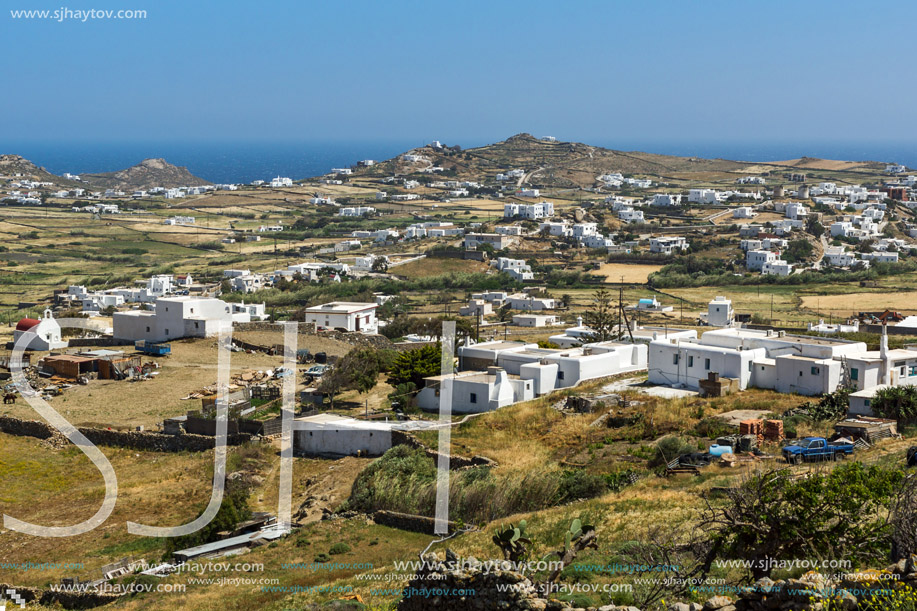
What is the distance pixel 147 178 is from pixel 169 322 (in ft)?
512

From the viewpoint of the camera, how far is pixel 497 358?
2781 cm

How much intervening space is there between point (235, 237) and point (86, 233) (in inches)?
581

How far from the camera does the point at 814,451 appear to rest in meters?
17.5

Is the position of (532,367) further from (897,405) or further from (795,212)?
(795,212)

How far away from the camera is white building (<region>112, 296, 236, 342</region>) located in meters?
35.3

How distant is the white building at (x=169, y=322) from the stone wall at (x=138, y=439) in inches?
423

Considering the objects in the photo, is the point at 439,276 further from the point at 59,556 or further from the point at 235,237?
the point at 59,556

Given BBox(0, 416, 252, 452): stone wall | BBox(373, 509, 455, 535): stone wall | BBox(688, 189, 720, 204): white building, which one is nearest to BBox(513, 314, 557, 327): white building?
BBox(0, 416, 252, 452): stone wall

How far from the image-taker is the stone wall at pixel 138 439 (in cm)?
2317

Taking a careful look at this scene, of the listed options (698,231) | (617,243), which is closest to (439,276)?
(617,243)

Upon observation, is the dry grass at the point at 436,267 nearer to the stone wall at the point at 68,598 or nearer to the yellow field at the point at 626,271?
the yellow field at the point at 626,271

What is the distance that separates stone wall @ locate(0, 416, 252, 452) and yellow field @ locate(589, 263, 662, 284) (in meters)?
45.1

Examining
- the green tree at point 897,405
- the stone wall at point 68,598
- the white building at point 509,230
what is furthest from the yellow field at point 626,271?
the stone wall at point 68,598

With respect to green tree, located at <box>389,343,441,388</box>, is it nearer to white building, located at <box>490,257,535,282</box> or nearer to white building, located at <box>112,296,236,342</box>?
white building, located at <box>112,296,236,342</box>
